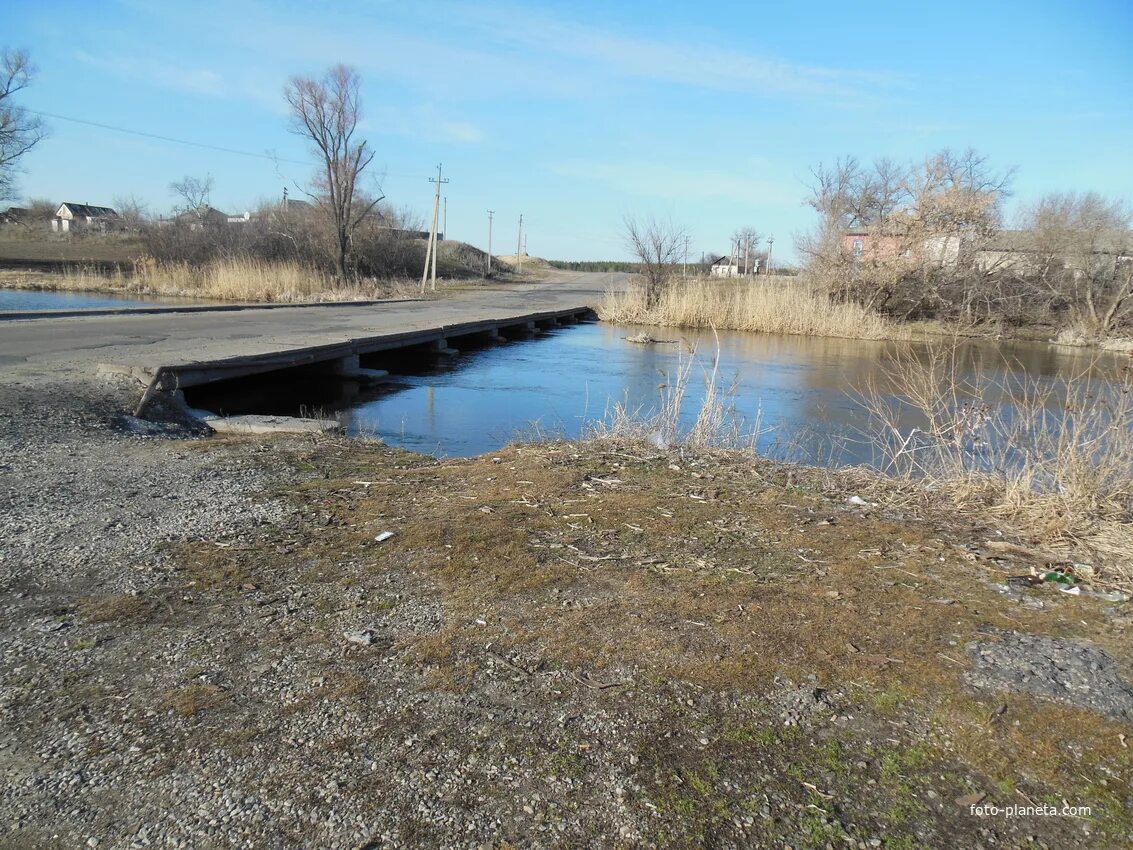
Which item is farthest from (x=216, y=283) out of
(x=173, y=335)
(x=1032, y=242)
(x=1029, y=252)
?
(x=1032, y=242)

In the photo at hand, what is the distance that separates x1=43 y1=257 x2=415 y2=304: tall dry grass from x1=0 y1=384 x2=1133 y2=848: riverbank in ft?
73.8

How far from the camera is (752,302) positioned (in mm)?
26219

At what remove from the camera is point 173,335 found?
12.6 metres

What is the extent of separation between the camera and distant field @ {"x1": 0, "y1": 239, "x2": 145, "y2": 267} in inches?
1391

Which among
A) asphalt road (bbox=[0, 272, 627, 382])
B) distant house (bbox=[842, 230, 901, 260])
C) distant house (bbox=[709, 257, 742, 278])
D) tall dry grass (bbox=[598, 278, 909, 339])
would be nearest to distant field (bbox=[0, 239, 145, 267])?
asphalt road (bbox=[0, 272, 627, 382])

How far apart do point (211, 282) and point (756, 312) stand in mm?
18763

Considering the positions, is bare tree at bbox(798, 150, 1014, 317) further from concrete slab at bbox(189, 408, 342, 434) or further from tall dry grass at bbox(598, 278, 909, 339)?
concrete slab at bbox(189, 408, 342, 434)

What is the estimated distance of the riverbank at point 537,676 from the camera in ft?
6.87

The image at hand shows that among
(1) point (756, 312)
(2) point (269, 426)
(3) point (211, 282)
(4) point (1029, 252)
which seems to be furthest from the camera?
(4) point (1029, 252)

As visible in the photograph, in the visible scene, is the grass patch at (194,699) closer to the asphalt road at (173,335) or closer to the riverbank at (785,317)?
the asphalt road at (173,335)

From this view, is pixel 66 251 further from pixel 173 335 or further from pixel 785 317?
pixel 785 317

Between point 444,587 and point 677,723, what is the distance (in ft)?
4.53

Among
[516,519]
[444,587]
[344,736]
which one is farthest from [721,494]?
[344,736]

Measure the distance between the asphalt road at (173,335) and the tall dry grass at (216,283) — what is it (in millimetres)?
5705
